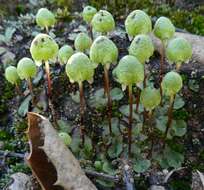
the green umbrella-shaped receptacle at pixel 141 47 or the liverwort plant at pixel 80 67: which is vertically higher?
the green umbrella-shaped receptacle at pixel 141 47

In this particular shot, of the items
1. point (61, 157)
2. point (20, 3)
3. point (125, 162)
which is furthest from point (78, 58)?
point (20, 3)

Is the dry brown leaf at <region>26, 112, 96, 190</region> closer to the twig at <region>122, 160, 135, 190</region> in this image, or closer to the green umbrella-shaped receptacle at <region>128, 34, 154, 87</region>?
the twig at <region>122, 160, 135, 190</region>

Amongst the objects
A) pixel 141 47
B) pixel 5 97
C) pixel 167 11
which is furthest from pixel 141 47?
pixel 167 11

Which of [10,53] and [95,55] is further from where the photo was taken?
[10,53]

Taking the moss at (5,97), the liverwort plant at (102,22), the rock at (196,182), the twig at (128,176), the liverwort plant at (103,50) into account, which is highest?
the liverwort plant at (102,22)

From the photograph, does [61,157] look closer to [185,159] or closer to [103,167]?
[103,167]

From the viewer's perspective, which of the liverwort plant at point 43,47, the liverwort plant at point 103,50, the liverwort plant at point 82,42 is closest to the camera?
the liverwort plant at point 103,50

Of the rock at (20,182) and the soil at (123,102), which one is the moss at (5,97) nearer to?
the soil at (123,102)

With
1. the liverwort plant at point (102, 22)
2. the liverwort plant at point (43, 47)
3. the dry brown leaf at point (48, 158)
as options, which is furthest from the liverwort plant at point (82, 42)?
the dry brown leaf at point (48, 158)

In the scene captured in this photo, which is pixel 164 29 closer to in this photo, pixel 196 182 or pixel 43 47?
pixel 43 47
